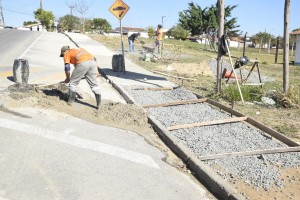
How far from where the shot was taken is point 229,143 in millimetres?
6074

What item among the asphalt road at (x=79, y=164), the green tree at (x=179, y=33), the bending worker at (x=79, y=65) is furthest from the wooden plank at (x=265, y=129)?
the green tree at (x=179, y=33)

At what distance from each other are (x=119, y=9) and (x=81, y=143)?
837cm

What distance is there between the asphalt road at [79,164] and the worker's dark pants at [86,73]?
109 centimetres

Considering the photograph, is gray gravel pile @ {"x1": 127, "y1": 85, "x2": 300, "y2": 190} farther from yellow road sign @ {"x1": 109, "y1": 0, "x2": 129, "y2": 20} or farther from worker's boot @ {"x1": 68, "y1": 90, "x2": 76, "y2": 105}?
yellow road sign @ {"x1": 109, "y1": 0, "x2": 129, "y2": 20}

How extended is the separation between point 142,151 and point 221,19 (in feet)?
17.6

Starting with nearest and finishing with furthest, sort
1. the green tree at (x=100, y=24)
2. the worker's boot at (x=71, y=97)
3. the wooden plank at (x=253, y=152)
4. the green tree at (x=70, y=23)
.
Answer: the wooden plank at (x=253, y=152) → the worker's boot at (x=71, y=97) → the green tree at (x=70, y=23) → the green tree at (x=100, y=24)

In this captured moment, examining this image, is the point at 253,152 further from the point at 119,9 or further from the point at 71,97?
the point at 119,9

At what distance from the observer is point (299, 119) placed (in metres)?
7.87

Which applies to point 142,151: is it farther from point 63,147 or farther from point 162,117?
point 162,117

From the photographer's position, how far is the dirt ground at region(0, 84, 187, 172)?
22.4 ft

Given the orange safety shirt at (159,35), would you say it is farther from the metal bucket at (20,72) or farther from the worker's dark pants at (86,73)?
the worker's dark pants at (86,73)

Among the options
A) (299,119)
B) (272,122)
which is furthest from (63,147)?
(299,119)

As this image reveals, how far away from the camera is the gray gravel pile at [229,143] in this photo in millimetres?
4848

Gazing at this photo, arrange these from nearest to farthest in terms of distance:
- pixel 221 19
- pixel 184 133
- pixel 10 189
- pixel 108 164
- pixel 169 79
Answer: pixel 10 189 → pixel 108 164 → pixel 184 133 → pixel 221 19 → pixel 169 79
